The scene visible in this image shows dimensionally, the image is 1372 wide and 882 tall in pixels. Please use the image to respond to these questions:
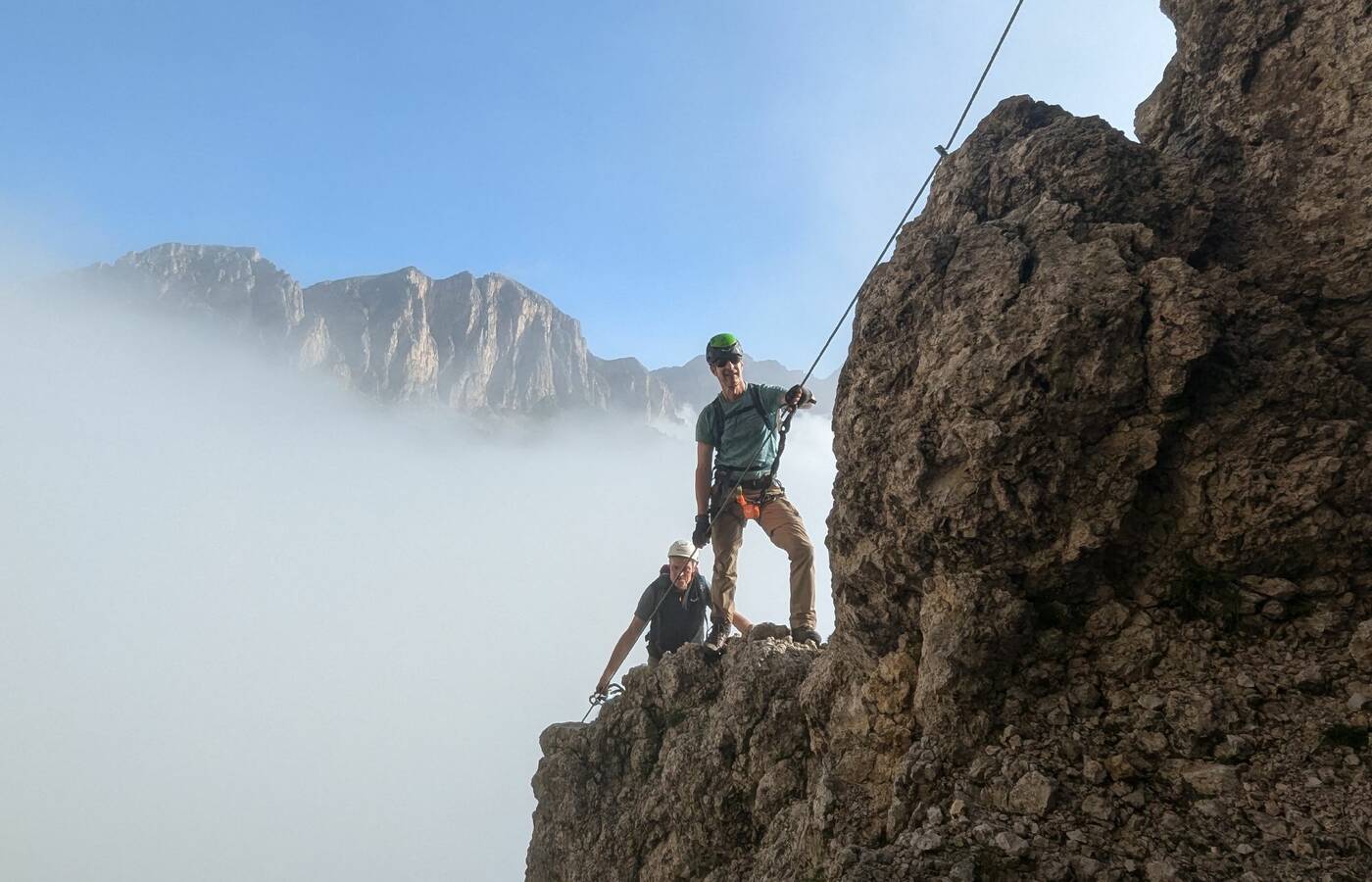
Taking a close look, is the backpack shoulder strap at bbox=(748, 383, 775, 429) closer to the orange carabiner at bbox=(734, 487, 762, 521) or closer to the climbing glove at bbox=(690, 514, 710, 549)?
the orange carabiner at bbox=(734, 487, 762, 521)

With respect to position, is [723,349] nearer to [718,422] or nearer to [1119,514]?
[718,422]

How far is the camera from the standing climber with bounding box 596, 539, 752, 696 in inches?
400

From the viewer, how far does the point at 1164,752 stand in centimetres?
392

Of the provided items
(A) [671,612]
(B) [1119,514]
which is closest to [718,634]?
(A) [671,612]

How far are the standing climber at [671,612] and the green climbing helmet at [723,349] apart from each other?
290 centimetres

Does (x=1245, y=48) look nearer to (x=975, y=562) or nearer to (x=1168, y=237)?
(x=1168, y=237)

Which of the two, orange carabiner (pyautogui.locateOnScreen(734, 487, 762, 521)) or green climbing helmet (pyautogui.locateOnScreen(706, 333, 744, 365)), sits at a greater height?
green climbing helmet (pyautogui.locateOnScreen(706, 333, 744, 365))

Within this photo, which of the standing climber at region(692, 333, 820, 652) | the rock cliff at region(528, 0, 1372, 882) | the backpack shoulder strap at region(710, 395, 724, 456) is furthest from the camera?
the backpack shoulder strap at region(710, 395, 724, 456)

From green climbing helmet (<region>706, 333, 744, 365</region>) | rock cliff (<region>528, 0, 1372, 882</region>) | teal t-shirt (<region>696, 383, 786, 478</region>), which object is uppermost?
green climbing helmet (<region>706, 333, 744, 365</region>)

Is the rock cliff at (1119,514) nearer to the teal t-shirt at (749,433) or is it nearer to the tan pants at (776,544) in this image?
the tan pants at (776,544)

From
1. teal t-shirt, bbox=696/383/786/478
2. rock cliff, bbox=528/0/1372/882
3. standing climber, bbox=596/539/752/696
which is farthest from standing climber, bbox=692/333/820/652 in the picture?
rock cliff, bbox=528/0/1372/882

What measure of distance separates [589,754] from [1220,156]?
878 centimetres

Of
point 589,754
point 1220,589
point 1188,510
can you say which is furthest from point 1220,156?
point 589,754

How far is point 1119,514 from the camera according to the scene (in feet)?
14.9
